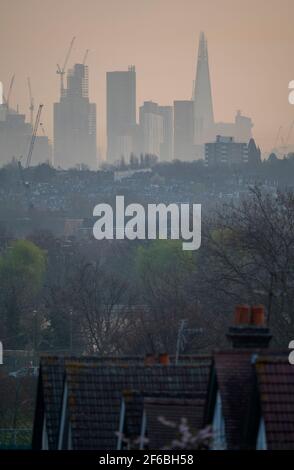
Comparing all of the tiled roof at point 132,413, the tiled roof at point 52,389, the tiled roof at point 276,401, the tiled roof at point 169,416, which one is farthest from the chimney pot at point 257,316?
the tiled roof at point 276,401

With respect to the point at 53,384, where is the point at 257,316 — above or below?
above

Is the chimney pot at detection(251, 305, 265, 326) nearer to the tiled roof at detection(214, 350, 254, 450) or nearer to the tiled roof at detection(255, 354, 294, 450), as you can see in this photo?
the tiled roof at detection(214, 350, 254, 450)

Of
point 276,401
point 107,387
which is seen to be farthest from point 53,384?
point 276,401

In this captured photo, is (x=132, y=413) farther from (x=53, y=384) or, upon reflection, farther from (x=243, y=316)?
(x=53, y=384)

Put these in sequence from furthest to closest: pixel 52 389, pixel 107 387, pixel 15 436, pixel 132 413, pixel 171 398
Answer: pixel 15 436
pixel 52 389
pixel 107 387
pixel 171 398
pixel 132 413

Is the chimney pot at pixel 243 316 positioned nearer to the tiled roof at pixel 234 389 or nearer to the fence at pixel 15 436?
the tiled roof at pixel 234 389

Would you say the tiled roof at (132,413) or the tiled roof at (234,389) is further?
the tiled roof at (132,413)

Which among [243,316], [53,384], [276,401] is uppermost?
[243,316]
